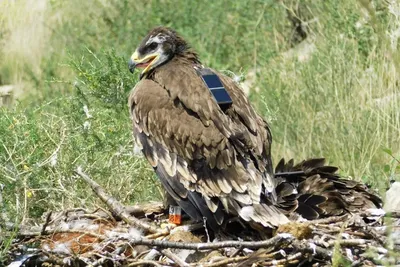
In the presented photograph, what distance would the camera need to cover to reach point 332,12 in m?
11.4

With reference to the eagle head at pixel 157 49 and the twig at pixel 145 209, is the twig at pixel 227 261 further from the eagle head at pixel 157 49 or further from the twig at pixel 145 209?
the eagle head at pixel 157 49

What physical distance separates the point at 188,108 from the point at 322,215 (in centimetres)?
110

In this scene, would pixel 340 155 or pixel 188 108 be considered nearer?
pixel 188 108

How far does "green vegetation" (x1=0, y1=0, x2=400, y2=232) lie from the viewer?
769cm

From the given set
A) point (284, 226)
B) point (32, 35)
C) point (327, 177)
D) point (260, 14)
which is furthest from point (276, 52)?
point (284, 226)

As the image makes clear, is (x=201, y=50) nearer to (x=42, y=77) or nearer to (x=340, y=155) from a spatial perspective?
(x=42, y=77)

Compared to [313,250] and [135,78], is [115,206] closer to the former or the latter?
[313,250]

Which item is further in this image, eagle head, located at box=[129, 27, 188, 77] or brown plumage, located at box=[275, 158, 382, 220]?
eagle head, located at box=[129, 27, 188, 77]

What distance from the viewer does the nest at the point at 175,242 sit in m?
6.05

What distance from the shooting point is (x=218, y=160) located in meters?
6.59

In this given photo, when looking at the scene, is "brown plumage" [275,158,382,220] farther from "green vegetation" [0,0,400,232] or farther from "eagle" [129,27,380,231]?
"green vegetation" [0,0,400,232]

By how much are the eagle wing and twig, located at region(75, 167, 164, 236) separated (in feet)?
0.92

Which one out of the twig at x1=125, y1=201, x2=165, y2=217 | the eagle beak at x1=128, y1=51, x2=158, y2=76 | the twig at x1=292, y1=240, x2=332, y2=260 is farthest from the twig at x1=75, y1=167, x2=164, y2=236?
the twig at x1=292, y1=240, x2=332, y2=260

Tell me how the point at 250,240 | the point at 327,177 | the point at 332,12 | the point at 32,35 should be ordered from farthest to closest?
1. the point at 32,35
2. the point at 332,12
3. the point at 327,177
4. the point at 250,240
